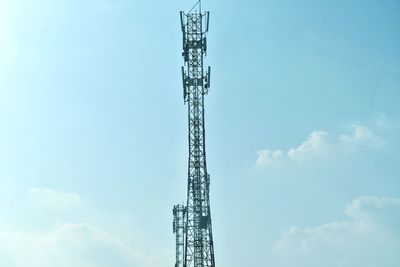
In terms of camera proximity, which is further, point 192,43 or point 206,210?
point 192,43

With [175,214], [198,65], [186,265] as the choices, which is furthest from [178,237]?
[198,65]

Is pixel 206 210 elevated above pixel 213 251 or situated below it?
above

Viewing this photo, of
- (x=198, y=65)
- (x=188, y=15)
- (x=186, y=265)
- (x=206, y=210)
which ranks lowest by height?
(x=186, y=265)

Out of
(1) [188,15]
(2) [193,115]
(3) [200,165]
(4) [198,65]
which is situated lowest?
(3) [200,165]

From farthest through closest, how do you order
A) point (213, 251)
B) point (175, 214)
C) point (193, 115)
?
point (175, 214), point (193, 115), point (213, 251)

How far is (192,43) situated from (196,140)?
31.9 feet

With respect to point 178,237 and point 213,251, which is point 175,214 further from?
point 213,251

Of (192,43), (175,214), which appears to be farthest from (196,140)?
(175,214)

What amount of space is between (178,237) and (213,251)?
2382 centimetres

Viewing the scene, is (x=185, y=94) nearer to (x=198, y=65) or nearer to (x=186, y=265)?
(x=198, y=65)

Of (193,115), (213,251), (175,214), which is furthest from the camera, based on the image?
(175,214)

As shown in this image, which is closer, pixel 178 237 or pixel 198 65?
pixel 198 65

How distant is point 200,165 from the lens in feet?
159

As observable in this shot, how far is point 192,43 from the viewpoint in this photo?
5181 centimetres
